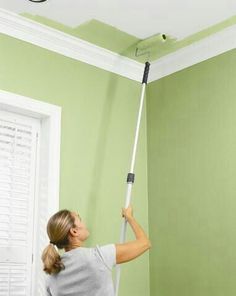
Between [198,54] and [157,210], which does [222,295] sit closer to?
[157,210]

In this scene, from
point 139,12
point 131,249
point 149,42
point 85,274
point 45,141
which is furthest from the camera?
point 149,42

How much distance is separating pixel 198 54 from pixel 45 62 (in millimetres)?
899

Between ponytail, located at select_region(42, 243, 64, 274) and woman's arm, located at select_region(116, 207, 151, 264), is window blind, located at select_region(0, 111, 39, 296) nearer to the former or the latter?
ponytail, located at select_region(42, 243, 64, 274)

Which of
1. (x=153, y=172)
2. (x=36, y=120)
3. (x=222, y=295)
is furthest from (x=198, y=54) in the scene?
(x=222, y=295)

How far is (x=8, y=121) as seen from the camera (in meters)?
2.94

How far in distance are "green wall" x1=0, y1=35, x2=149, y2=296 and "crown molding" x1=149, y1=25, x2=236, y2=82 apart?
0.80 feet

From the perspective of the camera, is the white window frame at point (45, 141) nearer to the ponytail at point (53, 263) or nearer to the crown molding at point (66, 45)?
the crown molding at point (66, 45)

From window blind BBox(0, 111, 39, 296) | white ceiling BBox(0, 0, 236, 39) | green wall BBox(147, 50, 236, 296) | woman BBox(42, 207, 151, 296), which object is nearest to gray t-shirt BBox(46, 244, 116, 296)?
woman BBox(42, 207, 151, 296)

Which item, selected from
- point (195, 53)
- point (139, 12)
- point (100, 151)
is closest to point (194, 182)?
point (100, 151)

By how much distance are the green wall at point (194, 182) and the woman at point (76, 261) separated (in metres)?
0.79

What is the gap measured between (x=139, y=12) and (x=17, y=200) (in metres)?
1.16

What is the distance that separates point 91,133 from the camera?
3211 millimetres

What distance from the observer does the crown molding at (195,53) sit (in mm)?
3102

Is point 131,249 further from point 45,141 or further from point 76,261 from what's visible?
point 45,141
